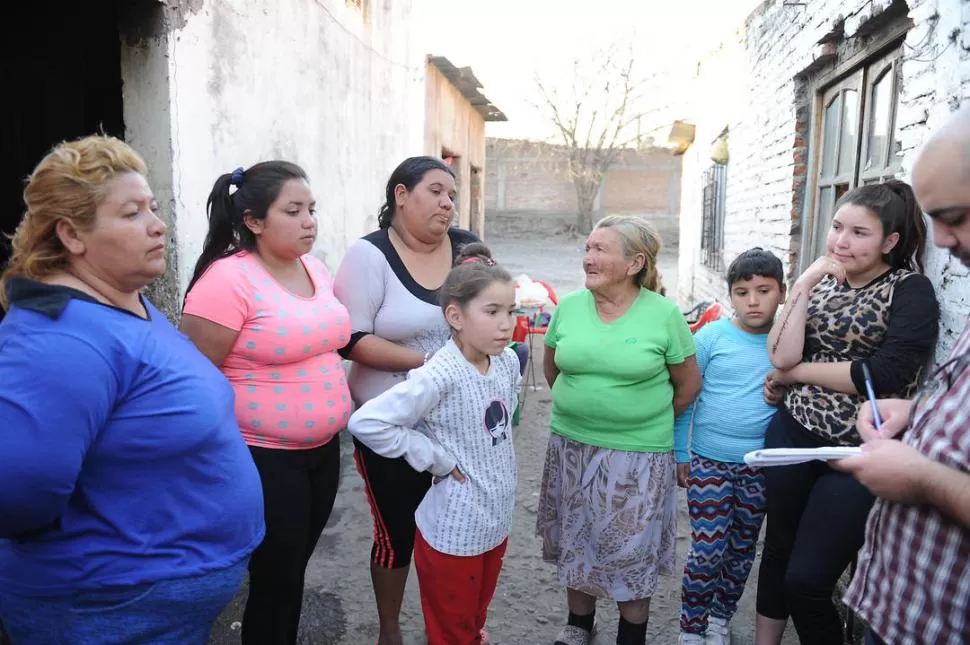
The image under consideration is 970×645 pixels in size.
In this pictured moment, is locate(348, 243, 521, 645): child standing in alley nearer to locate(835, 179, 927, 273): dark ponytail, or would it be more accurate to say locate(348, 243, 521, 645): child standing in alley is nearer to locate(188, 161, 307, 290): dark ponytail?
locate(188, 161, 307, 290): dark ponytail

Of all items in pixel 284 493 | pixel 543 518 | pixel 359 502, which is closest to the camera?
pixel 284 493

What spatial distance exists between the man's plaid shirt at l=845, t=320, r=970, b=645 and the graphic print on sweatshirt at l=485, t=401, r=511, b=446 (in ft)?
3.92

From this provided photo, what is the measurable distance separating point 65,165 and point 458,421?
53.4 inches

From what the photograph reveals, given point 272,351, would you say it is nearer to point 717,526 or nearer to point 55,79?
point 717,526

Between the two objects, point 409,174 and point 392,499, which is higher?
point 409,174

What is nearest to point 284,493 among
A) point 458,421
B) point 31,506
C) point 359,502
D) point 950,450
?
point 458,421

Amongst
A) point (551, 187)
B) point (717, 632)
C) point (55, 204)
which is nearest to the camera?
point (55, 204)

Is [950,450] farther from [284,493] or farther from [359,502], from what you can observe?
[359,502]

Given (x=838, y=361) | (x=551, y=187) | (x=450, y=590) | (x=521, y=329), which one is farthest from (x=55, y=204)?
(x=551, y=187)

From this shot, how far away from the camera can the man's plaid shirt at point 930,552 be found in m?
1.36

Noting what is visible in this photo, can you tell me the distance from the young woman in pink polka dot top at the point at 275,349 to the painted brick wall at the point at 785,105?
2.23 metres

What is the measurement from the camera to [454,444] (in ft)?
7.70

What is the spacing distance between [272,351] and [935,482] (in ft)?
5.82

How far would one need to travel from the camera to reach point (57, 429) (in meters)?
1.38
